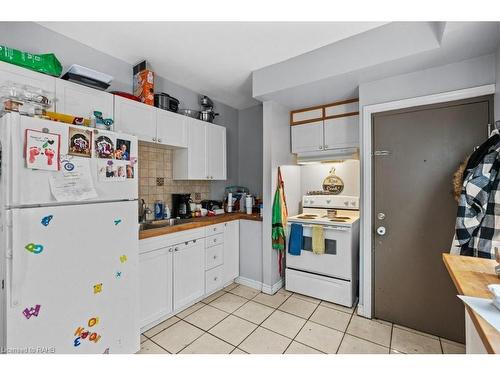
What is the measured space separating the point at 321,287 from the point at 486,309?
191 cm

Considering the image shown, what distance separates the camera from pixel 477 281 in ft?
3.15

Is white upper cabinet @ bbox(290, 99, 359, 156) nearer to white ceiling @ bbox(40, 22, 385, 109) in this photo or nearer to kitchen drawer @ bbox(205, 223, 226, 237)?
white ceiling @ bbox(40, 22, 385, 109)

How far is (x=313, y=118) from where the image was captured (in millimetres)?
2883

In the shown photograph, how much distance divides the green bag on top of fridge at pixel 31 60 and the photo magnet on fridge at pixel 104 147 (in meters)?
0.67

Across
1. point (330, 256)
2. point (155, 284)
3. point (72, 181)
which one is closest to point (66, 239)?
point (72, 181)

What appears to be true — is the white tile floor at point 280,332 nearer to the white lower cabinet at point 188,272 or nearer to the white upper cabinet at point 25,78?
the white lower cabinet at point 188,272

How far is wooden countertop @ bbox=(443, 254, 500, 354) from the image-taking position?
64cm

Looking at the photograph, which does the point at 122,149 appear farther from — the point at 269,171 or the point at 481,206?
the point at 481,206

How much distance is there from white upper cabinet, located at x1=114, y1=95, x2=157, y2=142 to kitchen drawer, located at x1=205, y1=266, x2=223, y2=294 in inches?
61.6

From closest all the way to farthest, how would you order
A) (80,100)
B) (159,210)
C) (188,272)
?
(80,100) → (188,272) → (159,210)

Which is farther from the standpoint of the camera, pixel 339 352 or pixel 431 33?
pixel 339 352
